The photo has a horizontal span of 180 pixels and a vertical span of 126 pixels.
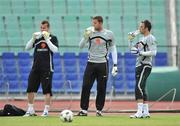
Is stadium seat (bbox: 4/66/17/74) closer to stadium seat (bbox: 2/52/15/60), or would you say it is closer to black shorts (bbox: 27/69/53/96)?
stadium seat (bbox: 2/52/15/60)

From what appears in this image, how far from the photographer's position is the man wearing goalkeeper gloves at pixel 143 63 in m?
12.6

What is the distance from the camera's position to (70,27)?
2531cm

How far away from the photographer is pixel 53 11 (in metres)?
26.2

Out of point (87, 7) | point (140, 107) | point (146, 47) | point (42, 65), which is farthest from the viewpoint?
point (87, 7)

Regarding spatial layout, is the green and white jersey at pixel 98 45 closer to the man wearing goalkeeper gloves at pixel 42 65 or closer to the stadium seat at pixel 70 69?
the man wearing goalkeeper gloves at pixel 42 65

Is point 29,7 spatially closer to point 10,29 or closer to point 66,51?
point 10,29

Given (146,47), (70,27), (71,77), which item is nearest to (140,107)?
(146,47)

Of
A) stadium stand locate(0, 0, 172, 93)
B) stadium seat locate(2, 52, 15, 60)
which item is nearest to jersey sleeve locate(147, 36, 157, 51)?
stadium stand locate(0, 0, 172, 93)

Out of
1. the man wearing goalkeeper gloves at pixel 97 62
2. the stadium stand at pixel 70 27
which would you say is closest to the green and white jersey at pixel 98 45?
the man wearing goalkeeper gloves at pixel 97 62

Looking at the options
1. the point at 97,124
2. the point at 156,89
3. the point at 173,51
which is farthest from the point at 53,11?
the point at 97,124

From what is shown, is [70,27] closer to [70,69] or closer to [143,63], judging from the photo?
[70,69]

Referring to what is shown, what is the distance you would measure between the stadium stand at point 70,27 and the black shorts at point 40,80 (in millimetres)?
8609

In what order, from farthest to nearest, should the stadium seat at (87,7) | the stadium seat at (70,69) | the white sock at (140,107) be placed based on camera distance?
the stadium seat at (87,7), the stadium seat at (70,69), the white sock at (140,107)

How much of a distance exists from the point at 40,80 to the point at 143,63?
2388 millimetres
